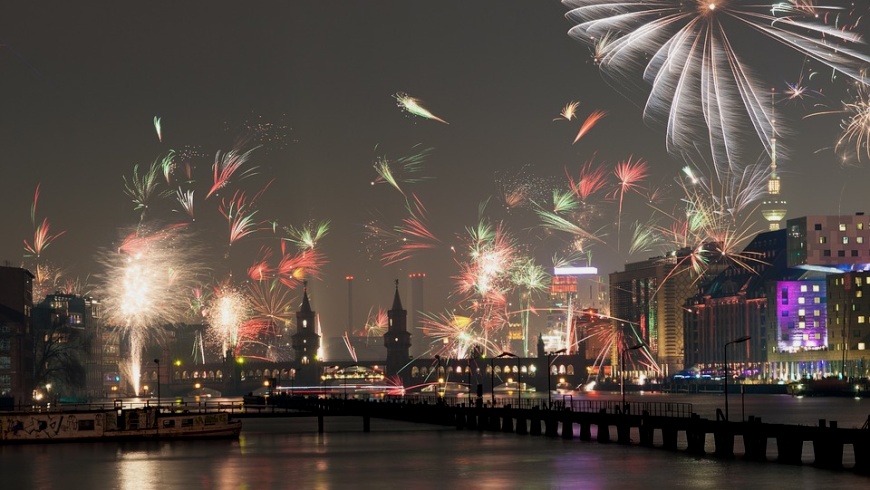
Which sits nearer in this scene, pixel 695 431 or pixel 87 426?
pixel 695 431

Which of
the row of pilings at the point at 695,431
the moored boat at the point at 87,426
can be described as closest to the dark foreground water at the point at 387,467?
the moored boat at the point at 87,426

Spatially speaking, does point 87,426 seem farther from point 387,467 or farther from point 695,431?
point 695,431

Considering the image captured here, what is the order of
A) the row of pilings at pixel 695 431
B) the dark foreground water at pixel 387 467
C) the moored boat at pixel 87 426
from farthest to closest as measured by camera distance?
1. the moored boat at pixel 87 426
2. the row of pilings at pixel 695 431
3. the dark foreground water at pixel 387 467

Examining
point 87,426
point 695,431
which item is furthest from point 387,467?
point 87,426

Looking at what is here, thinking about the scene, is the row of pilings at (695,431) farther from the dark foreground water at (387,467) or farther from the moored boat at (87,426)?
the moored boat at (87,426)

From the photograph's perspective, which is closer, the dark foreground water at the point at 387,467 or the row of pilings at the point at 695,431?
the dark foreground water at the point at 387,467

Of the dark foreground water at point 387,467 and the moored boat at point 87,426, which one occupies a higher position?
the moored boat at point 87,426

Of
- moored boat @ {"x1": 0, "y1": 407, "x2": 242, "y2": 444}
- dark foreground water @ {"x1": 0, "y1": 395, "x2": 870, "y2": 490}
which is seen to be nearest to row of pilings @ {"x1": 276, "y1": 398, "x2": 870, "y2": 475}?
dark foreground water @ {"x1": 0, "y1": 395, "x2": 870, "y2": 490}
